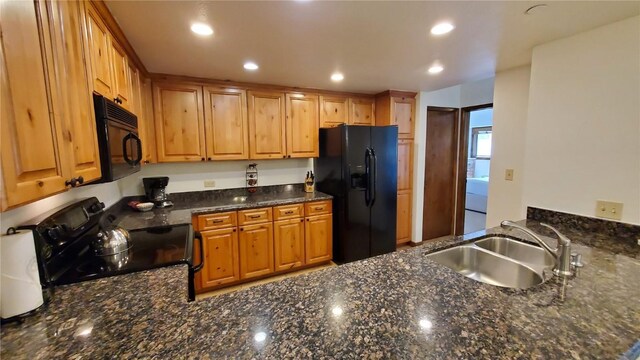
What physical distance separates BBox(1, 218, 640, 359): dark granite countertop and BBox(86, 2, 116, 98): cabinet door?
38.9 inches

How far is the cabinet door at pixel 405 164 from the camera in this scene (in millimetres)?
3648

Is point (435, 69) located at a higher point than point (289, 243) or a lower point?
higher

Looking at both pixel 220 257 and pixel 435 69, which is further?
pixel 220 257

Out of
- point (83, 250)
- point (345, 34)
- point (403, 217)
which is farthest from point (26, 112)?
point (403, 217)

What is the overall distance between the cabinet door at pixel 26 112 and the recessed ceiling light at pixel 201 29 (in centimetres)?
89

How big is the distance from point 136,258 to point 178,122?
177cm

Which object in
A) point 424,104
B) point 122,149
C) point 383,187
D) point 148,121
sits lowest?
point 383,187

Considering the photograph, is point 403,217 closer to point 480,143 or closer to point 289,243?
point 289,243

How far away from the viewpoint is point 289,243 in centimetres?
302

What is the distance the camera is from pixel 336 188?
126 inches

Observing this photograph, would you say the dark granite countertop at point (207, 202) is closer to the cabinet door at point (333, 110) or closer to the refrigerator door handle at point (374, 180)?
the refrigerator door handle at point (374, 180)

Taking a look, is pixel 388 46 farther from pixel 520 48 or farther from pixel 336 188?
pixel 336 188

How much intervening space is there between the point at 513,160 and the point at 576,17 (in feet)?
4.31

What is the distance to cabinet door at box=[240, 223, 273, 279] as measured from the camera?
2.79m
